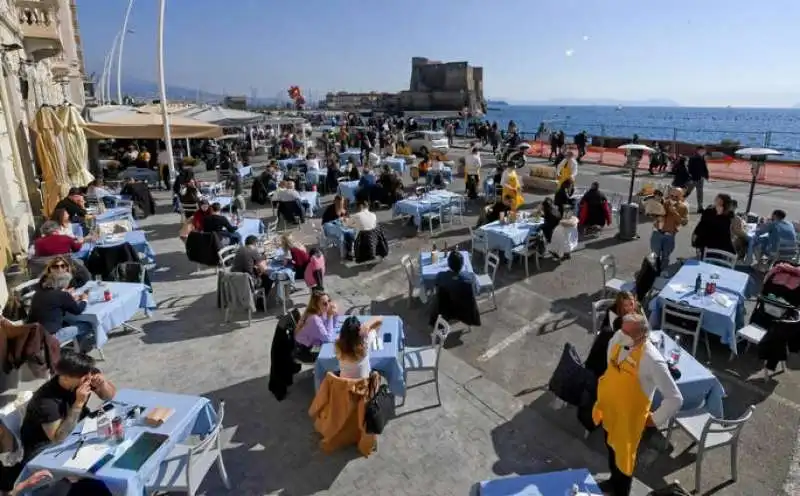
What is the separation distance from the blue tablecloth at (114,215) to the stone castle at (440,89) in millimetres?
73726

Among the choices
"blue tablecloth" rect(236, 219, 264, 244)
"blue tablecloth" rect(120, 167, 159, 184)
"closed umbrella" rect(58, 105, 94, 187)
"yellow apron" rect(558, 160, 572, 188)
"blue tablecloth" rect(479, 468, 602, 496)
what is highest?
"closed umbrella" rect(58, 105, 94, 187)

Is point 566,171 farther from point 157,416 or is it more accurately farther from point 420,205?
point 157,416

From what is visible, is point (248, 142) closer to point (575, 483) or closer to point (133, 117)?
point (133, 117)

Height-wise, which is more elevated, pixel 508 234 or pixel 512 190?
pixel 512 190

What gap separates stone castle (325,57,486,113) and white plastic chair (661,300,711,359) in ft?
256

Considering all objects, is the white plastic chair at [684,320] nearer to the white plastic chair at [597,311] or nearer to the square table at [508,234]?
the white plastic chair at [597,311]

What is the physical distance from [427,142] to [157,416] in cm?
Answer: 2333

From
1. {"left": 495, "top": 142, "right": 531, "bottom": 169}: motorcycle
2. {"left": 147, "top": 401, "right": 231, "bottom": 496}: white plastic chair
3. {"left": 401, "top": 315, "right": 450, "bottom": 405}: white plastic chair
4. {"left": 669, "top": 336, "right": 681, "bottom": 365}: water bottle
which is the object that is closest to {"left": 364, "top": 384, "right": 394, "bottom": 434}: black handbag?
{"left": 401, "top": 315, "right": 450, "bottom": 405}: white plastic chair

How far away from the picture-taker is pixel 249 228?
10.8m

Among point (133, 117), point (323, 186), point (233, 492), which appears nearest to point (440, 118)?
point (323, 186)

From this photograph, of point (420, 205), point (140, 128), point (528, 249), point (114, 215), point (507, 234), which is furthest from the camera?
point (140, 128)

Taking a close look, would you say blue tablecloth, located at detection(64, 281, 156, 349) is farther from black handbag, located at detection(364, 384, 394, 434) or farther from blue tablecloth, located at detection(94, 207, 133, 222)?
blue tablecloth, located at detection(94, 207, 133, 222)

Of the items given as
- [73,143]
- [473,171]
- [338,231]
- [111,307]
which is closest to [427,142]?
[473,171]

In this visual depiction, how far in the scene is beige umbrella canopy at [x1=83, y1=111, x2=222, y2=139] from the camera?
1391 centimetres
